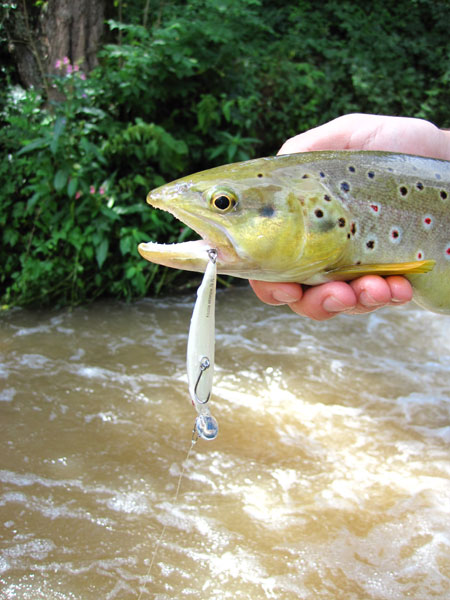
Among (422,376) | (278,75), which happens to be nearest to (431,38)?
(278,75)

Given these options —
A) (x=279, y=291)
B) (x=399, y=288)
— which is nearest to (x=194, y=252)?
(x=279, y=291)

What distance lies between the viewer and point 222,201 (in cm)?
184

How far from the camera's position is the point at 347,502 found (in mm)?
3271

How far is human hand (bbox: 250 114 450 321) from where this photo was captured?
219 cm

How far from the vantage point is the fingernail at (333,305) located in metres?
2.23

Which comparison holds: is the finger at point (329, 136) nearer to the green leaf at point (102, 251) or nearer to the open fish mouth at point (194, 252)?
the open fish mouth at point (194, 252)

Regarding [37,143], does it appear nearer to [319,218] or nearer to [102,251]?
[102,251]

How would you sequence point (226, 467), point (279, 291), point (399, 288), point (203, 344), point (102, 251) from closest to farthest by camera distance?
point (203, 344) → point (399, 288) → point (279, 291) → point (226, 467) → point (102, 251)

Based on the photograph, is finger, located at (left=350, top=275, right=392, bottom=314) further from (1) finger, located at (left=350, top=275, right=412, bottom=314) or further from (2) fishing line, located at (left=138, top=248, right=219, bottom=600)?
(2) fishing line, located at (left=138, top=248, right=219, bottom=600)

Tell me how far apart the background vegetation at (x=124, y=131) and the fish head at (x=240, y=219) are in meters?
3.77

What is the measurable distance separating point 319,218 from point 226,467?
2132mm

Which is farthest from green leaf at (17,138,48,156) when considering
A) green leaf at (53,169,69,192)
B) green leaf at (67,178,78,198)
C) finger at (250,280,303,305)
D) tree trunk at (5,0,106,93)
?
finger at (250,280,303,305)

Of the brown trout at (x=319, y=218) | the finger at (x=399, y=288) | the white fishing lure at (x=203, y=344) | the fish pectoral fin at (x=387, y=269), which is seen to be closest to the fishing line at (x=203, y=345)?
the white fishing lure at (x=203, y=344)

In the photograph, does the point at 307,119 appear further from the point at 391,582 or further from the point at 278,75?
the point at 391,582
